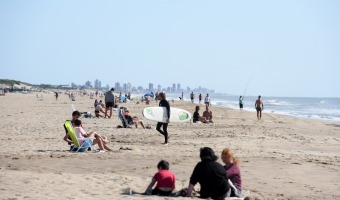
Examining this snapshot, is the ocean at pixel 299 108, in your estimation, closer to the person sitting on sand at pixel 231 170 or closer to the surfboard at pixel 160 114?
the surfboard at pixel 160 114

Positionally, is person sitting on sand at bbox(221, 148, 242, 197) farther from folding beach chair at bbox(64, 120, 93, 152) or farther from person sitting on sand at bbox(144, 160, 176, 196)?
folding beach chair at bbox(64, 120, 93, 152)

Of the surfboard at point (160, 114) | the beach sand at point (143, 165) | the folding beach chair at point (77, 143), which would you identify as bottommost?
the beach sand at point (143, 165)

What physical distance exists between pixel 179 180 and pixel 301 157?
455cm

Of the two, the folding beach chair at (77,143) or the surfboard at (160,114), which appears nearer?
the folding beach chair at (77,143)

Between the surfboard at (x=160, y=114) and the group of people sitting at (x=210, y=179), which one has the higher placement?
the surfboard at (x=160, y=114)

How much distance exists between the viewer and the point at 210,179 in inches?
263

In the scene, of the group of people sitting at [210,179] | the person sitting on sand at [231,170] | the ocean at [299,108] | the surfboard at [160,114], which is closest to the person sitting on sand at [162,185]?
the group of people sitting at [210,179]

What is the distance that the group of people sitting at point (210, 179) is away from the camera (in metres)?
6.63

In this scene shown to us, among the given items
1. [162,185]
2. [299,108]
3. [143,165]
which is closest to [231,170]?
[162,185]

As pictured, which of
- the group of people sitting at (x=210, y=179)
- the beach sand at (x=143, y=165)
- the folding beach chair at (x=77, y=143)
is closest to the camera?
the group of people sitting at (x=210, y=179)

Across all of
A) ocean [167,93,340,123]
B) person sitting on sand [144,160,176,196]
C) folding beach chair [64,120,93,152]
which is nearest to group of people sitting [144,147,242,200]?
person sitting on sand [144,160,176,196]

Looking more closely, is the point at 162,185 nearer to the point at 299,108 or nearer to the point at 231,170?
the point at 231,170

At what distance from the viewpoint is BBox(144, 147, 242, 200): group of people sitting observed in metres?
6.63

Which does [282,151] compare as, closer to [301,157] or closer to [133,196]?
[301,157]
